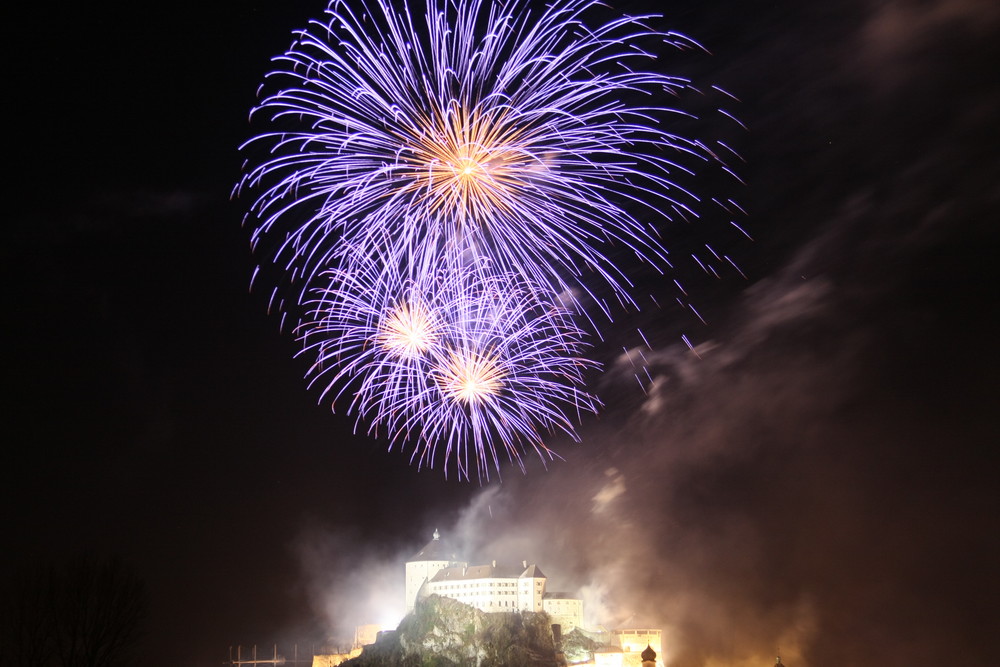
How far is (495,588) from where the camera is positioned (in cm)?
5719

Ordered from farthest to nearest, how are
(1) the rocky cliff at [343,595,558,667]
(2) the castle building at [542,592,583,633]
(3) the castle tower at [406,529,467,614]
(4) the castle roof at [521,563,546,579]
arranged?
(3) the castle tower at [406,529,467,614] < (4) the castle roof at [521,563,546,579] < (2) the castle building at [542,592,583,633] < (1) the rocky cliff at [343,595,558,667]

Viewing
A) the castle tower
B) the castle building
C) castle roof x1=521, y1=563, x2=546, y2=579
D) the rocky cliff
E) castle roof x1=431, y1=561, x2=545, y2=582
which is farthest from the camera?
the castle tower

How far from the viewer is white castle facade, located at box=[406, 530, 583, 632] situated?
183 ft

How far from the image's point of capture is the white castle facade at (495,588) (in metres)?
55.9

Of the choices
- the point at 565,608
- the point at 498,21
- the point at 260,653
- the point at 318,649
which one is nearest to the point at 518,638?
the point at 565,608

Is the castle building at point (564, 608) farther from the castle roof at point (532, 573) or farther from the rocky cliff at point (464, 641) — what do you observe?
the rocky cliff at point (464, 641)

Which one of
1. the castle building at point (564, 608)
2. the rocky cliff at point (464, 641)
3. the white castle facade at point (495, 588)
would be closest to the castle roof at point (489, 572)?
the white castle facade at point (495, 588)

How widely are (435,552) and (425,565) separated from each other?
1.30 metres

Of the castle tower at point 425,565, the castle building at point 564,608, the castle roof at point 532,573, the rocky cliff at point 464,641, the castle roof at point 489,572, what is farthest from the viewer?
the castle tower at point 425,565

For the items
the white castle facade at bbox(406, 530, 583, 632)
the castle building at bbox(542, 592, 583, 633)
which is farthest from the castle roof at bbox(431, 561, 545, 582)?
the castle building at bbox(542, 592, 583, 633)

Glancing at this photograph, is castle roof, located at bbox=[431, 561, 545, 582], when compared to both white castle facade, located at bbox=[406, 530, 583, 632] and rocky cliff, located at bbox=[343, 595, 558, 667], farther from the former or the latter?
rocky cliff, located at bbox=[343, 595, 558, 667]

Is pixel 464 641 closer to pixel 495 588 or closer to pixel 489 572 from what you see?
pixel 495 588

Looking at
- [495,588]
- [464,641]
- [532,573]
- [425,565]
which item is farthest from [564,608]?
[425,565]

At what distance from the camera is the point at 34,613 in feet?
95.0
